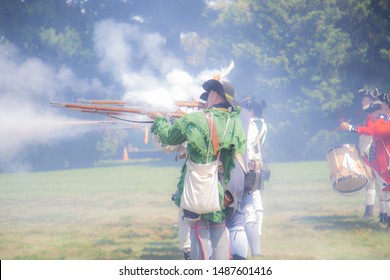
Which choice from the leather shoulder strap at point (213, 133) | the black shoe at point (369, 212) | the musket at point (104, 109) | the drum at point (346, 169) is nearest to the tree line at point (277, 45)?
the black shoe at point (369, 212)

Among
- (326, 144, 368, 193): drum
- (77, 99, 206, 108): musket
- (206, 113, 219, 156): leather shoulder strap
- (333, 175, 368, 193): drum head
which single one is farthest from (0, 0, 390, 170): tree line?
(206, 113, 219, 156): leather shoulder strap

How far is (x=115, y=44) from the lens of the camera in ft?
64.7

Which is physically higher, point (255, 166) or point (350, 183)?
point (255, 166)

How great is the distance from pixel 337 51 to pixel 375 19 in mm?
1901

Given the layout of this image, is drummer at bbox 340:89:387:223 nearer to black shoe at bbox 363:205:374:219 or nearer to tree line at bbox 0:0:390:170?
black shoe at bbox 363:205:374:219

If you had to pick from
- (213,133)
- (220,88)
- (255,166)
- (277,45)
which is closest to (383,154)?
(255,166)

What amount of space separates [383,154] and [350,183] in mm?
584

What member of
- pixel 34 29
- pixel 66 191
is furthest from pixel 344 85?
pixel 66 191

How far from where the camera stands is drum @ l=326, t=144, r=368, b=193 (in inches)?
334

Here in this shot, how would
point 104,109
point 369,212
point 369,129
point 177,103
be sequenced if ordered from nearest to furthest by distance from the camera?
point 104,109 → point 177,103 → point 369,129 → point 369,212

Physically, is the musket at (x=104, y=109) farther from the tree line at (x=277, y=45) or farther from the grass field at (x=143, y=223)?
the tree line at (x=277, y=45)

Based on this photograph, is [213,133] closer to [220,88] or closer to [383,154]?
[220,88]

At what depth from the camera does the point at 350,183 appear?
8.59 m

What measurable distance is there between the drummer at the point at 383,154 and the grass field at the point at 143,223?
51 cm
